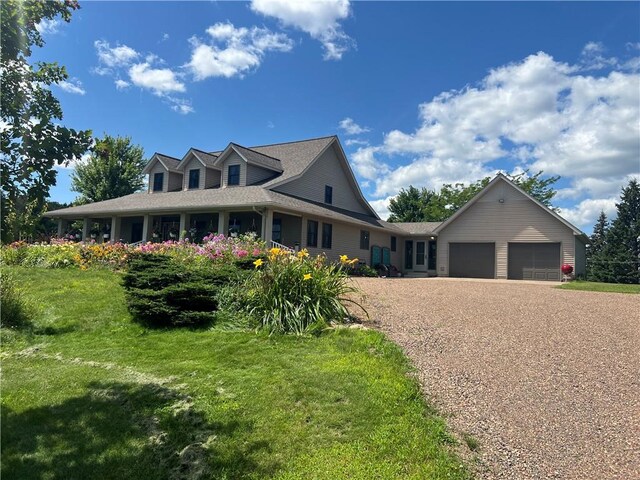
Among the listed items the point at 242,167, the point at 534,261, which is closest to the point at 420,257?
the point at 534,261

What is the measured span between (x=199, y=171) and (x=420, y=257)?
14922 mm

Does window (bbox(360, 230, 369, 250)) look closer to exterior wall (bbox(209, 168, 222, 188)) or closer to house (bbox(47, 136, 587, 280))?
house (bbox(47, 136, 587, 280))

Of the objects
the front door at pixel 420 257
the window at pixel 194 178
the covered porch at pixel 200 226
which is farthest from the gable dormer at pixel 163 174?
the front door at pixel 420 257

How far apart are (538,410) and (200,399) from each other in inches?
130

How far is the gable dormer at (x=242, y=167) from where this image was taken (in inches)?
846

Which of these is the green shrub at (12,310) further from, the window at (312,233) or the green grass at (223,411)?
the window at (312,233)

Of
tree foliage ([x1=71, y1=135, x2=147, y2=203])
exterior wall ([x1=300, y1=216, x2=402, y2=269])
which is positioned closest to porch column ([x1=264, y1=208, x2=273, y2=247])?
exterior wall ([x1=300, y1=216, x2=402, y2=269])

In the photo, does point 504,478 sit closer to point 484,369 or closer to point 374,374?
point 374,374

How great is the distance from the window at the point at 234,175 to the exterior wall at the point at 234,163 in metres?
0.15

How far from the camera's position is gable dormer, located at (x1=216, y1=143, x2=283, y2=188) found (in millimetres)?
21484

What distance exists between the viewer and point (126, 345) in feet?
21.5

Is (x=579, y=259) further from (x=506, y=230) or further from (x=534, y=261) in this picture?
(x=506, y=230)

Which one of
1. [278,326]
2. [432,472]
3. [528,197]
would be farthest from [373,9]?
[528,197]

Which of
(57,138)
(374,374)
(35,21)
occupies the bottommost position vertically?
(374,374)
